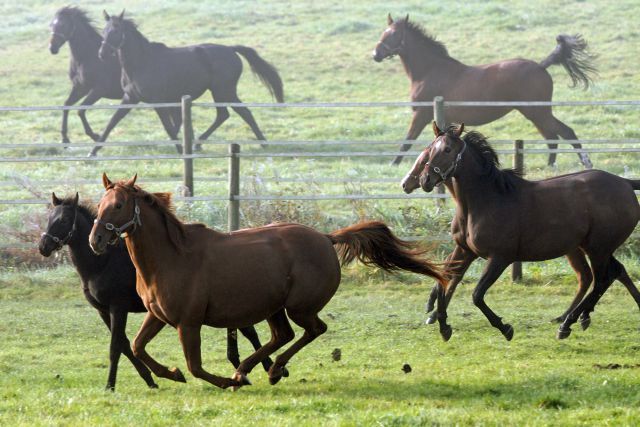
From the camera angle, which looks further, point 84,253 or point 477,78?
point 477,78

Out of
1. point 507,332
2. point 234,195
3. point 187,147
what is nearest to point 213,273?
point 507,332

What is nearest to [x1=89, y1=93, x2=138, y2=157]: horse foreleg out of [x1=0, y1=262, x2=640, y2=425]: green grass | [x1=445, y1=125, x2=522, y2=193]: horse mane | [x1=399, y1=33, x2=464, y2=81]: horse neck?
[x1=399, y1=33, x2=464, y2=81]: horse neck

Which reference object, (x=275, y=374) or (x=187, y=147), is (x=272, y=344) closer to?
(x=275, y=374)

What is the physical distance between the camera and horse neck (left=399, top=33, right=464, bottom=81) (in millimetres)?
18875

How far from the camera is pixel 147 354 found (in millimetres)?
7477

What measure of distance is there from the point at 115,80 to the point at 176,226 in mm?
14378

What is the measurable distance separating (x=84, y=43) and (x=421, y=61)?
6.42 m

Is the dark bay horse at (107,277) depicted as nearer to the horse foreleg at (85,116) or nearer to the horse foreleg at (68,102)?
the horse foreleg at (85,116)

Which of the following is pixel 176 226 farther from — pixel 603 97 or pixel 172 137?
pixel 603 97

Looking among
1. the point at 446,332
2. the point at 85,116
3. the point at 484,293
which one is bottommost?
the point at 85,116

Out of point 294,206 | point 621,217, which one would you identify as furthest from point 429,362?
point 294,206

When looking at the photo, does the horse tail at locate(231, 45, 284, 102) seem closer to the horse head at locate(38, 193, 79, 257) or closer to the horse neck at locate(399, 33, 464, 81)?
the horse neck at locate(399, 33, 464, 81)

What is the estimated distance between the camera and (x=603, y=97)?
71.6 feet

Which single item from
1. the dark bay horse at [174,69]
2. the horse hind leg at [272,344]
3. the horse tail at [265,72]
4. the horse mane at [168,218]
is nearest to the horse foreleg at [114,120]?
the dark bay horse at [174,69]
